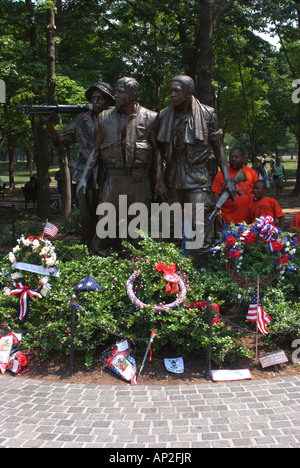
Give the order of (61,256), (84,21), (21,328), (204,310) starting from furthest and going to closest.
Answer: (84,21), (61,256), (21,328), (204,310)

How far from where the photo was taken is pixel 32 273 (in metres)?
5.71

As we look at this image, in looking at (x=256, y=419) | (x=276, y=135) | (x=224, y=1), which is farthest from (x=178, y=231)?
(x=276, y=135)

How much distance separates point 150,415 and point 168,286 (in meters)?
1.48

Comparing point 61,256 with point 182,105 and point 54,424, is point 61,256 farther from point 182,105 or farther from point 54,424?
point 54,424

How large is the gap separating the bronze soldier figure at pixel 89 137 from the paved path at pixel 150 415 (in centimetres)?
269

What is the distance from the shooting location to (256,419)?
13.2ft

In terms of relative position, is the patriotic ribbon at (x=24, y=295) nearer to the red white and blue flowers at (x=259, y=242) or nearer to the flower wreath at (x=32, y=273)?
the flower wreath at (x=32, y=273)

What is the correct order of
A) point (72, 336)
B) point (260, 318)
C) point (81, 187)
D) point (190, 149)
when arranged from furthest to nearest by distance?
point (81, 187) → point (190, 149) → point (260, 318) → point (72, 336)

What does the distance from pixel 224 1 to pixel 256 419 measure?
1208cm

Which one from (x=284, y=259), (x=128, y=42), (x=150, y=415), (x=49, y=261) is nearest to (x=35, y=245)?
(x=49, y=261)

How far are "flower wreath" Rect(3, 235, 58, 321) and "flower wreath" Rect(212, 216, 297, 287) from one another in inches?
78.6

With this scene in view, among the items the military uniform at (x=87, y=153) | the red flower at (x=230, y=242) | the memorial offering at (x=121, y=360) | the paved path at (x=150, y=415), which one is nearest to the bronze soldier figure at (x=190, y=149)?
the red flower at (x=230, y=242)

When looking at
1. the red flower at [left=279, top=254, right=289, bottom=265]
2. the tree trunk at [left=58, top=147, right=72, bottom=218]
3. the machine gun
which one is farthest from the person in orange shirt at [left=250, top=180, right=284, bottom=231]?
the tree trunk at [left=58, top=147, right=72, bottom=218]

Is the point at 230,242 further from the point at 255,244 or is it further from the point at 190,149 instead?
the point at 190,149
